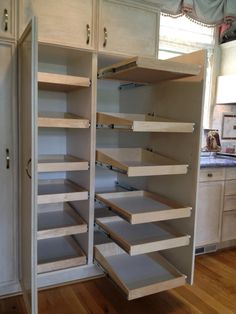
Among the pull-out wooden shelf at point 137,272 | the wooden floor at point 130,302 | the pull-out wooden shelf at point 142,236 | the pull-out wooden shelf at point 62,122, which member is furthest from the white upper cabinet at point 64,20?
the wooden floor at point 130,302

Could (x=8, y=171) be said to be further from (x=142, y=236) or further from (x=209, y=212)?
(x=209, y=212)

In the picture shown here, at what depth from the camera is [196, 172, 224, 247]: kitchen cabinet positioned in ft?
8.71

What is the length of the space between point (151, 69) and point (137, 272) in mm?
1350

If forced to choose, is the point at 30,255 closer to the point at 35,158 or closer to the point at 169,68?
the point at 35,158

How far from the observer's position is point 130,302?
203cm

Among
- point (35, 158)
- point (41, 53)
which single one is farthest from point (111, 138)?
point (35, 158)

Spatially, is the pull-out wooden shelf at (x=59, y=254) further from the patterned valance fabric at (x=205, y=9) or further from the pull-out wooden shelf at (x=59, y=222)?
the patterned valance fabric at (x=205, y=9)

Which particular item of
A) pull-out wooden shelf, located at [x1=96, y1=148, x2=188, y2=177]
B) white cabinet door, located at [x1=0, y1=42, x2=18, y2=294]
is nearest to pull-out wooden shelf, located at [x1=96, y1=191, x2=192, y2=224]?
pull-out wooden shelf, located at [x1=96, y1=148, x2=188, y2=177]

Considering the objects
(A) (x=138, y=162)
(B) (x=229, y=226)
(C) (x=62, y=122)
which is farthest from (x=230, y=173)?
(C) (x=62, y=122)

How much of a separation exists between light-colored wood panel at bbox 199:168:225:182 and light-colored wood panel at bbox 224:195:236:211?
214mm

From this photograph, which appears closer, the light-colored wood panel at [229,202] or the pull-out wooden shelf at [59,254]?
the pull-out wooden shelf at [59,254]

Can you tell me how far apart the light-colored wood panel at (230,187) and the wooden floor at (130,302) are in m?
0.80

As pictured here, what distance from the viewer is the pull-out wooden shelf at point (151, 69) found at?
1.63 metres

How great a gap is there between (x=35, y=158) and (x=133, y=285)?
1.03 meters
